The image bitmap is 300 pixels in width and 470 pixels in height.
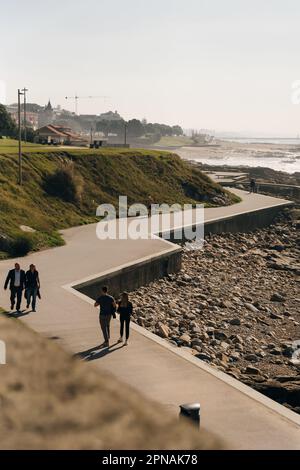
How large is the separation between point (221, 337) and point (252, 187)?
31.2m

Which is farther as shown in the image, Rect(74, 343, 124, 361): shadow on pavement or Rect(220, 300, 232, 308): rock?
Rect(220, 300, 232, 308): rock

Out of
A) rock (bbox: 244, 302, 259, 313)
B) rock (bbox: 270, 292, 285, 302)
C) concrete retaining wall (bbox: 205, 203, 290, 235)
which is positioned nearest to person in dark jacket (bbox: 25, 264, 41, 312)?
rock (bbox: 244, 302, 259, 313)

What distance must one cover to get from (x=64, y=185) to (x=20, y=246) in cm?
1000

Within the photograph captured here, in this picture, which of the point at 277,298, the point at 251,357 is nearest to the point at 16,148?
the point at 277,298

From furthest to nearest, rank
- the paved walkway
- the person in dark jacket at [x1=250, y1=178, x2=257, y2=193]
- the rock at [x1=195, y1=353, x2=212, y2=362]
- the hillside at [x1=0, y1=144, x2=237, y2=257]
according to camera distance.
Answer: the person in dark jacket at [x1=250, y1=178, x2=257, y2=193], the hillside at [x1=0, y1=144, x2=237, y2=257], the rock at [x1=195, y1=353, x2=212, y2=362], the paved walkway

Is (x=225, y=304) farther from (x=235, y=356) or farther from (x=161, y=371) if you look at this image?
(x=161, y=371)

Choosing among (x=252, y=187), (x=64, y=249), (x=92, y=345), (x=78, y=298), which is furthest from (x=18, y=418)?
(x=252, y=187)

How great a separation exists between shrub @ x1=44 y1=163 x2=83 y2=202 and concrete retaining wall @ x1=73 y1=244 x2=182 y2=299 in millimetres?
8852

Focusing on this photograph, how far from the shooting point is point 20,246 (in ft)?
67.5

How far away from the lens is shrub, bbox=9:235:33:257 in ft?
67.3

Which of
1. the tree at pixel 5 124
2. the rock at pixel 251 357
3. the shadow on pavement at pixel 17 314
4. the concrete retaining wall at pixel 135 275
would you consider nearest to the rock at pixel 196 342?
the rock at pixel 251 357

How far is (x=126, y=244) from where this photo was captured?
23.6 meters

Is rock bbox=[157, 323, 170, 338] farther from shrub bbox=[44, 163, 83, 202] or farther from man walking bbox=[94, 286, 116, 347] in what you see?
shrub bbox=[44, 163, 83, 202]

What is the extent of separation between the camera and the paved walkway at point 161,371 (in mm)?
9086
